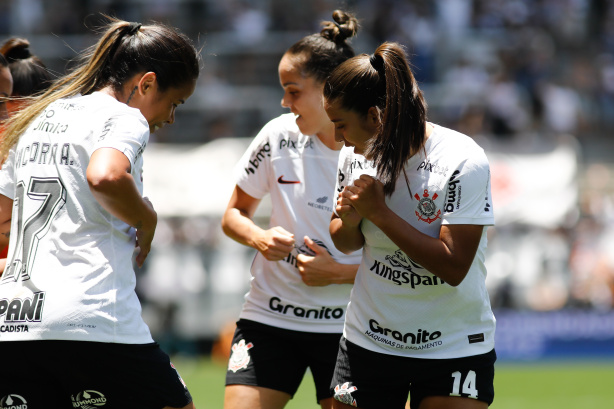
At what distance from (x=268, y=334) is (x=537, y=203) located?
34.6ft

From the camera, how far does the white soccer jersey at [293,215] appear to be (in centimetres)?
426

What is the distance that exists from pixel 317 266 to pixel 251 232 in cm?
40

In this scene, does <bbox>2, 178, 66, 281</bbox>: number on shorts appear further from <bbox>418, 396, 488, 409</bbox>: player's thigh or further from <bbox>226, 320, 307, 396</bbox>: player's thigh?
<bbox>418, 396, 488, 409</bbox>: player's thigh

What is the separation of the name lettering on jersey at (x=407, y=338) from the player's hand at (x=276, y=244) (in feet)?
2.28

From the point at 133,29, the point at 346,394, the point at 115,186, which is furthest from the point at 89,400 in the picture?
the point at 133,29

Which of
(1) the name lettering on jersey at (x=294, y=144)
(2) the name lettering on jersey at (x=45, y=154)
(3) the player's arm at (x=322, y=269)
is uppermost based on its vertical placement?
(2) the name lettering on jersey at (x=45, y=154)

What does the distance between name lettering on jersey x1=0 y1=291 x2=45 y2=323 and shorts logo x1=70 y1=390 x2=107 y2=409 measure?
0.33m

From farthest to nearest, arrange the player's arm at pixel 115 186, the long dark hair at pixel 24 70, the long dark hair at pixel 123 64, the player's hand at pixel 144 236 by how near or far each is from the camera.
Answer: the long dark hair at pixel 24 70 < the long dark hair at pixel 123 64 < the player's hand at pixel 144 236 < the player's arm at pixel 115 186

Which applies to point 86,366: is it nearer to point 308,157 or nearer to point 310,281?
point 310,281

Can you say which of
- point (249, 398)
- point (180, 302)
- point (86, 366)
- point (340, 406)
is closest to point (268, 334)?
point (249, 398)

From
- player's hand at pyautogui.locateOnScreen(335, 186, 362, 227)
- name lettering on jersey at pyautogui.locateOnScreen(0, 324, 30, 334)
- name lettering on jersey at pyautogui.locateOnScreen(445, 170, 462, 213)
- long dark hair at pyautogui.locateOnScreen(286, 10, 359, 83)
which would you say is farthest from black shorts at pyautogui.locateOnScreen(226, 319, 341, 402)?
name lettering on jersey at pyautogui.locateOnScreen(0, 324, 30, 334)

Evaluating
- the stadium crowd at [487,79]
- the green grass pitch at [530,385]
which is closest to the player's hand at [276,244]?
the green grass pitch at [530,385]

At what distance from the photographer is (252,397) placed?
4.11 meters

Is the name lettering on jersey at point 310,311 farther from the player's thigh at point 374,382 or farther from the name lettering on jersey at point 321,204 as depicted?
the player's thigh at point 374,382
